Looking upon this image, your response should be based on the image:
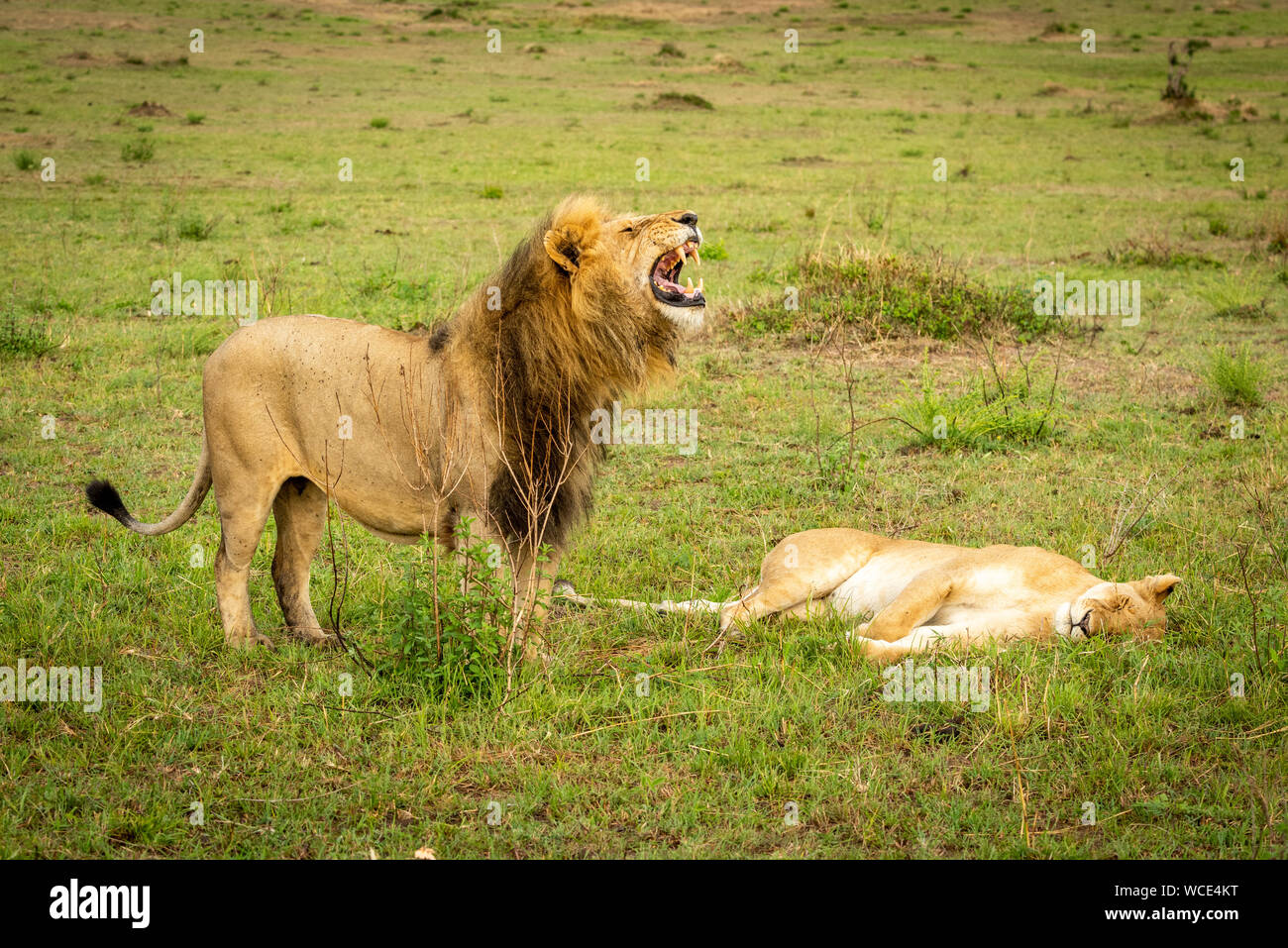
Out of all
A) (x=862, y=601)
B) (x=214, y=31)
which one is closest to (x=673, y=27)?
(x=214, y=31)

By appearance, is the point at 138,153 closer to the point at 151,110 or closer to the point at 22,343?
the point at 151,110

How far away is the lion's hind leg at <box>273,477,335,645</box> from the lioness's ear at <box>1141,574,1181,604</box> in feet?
11.8

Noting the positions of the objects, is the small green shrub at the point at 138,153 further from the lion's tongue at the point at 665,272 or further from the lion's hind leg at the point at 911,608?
the lion's hind leg at the point at 911,608

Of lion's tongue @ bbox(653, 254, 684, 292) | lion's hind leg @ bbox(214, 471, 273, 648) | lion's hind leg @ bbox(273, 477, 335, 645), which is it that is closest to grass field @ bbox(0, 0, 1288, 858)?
Result: lion's hind leg @ bbox(214, 471, 273, 648)

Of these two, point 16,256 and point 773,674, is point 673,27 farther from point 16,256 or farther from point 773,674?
point 773,674

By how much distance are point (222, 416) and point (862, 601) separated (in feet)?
9.94

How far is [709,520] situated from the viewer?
6.80 metres

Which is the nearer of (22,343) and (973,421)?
(973,421)

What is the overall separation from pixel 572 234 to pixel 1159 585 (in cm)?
292

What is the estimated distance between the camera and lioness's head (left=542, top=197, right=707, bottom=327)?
471cm

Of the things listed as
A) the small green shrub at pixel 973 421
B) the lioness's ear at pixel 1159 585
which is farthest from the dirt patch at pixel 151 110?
the lioness's ear at pixel 1159 585

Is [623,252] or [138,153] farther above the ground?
[138,153]

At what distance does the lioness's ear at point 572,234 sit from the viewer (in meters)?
4.68

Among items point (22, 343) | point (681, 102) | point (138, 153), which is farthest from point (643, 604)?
point (681, 102)
